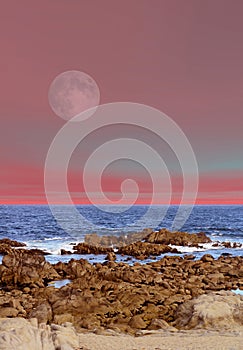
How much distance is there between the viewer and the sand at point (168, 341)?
13844 mm

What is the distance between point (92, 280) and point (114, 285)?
8.39ft

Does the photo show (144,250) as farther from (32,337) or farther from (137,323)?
(32,337)

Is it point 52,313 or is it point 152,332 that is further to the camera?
point 52,313

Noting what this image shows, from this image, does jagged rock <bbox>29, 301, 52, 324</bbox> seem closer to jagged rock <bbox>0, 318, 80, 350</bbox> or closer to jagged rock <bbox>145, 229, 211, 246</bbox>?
jagged rock <bbox>0, 318, 80, 350</bbox>

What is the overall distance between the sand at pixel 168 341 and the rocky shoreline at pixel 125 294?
4.79ft

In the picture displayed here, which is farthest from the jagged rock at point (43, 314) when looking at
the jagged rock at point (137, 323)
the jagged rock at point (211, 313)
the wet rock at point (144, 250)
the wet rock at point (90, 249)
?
the wet rock at point (90, 249)

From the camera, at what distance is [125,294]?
2261cm

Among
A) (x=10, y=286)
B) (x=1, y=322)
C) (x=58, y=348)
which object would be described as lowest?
(x=10, y=286)

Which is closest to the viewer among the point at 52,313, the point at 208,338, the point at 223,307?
the point at 208,338

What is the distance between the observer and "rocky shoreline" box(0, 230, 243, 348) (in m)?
18.2

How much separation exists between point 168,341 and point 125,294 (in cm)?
814

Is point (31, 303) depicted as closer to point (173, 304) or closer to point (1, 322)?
point (173, 304)

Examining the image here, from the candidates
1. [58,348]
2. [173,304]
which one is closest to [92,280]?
[173,304]

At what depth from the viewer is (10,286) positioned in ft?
93.9
